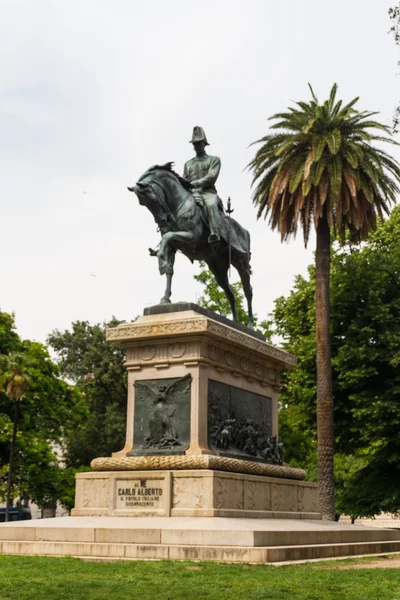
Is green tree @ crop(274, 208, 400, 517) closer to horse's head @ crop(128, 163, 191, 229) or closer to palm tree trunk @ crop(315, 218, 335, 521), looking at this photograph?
palm tree trunk @ crop(315, 218, 335, 521)

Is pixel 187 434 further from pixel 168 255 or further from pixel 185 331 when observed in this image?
pixel 168 255

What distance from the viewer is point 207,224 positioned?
20750mm

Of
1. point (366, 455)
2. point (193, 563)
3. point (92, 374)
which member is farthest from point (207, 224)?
point (92, 374)

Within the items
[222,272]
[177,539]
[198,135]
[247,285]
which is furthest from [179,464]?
[198,135]

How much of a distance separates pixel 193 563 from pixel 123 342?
7166 mm

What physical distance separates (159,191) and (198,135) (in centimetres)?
250

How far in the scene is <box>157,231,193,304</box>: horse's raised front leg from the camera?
19938 mm

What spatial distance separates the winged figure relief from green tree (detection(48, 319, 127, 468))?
3724 centimetres

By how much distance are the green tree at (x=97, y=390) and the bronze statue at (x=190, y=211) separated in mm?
35941

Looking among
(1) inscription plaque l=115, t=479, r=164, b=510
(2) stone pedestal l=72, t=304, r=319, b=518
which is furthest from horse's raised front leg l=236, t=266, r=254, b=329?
(1) inscription plaque l=115, t=479, r=164, b=510

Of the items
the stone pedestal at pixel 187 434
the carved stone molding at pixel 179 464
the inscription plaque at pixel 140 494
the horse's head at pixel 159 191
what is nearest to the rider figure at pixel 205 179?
the horse's head at pixel 159 191

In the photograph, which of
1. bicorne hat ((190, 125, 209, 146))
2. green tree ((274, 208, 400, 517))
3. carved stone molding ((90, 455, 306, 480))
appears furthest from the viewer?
green tree ((274, 208, 400, 517))

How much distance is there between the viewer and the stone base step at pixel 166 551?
1403cm

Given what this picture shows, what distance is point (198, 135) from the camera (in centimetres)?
2173
